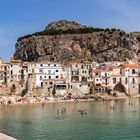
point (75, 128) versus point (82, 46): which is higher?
point (82, 46)

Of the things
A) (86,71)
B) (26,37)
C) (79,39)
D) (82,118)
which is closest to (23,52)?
(26,37)

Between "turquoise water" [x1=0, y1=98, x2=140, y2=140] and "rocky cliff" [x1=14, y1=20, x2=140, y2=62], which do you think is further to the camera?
"rocky cliff" [x1=14, y1=20, x2=140, y2=62]

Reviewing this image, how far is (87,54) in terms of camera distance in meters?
148

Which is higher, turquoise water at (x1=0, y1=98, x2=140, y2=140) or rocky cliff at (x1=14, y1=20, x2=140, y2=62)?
rocky cliff at (x1=14, y1=20, x2=140, y2=62)

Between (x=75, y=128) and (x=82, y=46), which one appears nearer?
(x=75, y=128)

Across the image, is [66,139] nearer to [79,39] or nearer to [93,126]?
[93,126]

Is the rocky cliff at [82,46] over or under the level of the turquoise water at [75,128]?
over

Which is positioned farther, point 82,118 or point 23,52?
point 23,52

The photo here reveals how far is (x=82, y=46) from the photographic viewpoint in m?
149

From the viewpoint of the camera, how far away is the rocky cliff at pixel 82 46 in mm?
142125

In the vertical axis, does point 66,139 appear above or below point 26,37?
below

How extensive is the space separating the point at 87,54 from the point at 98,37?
781 centimetres

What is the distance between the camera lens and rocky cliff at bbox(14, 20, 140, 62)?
466 ft

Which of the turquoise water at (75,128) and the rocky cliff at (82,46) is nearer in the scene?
the turquoise water at (75,128)
